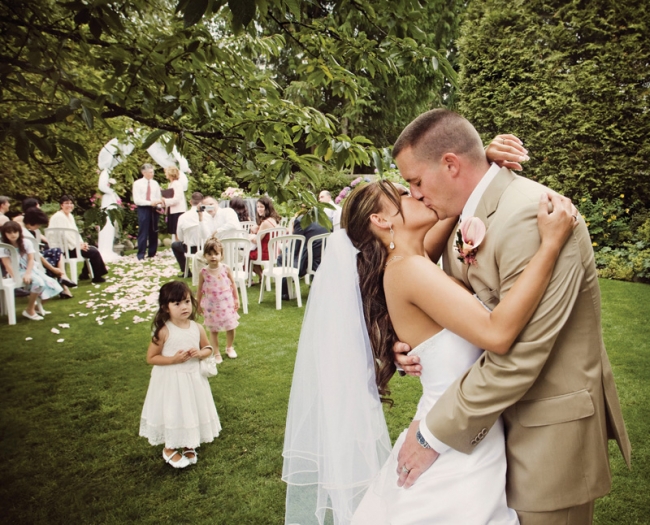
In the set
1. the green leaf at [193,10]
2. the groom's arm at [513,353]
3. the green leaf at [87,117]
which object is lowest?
the groom's arm at [513,353]

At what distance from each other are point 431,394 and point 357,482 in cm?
54

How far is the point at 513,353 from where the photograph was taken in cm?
147

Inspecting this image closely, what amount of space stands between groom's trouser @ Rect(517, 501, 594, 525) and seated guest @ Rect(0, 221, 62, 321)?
8.07 metres

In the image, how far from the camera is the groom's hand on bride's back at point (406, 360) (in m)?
1.83

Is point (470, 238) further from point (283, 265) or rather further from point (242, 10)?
point (283, 265)

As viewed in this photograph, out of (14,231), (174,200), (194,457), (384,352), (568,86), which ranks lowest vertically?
(194,457)

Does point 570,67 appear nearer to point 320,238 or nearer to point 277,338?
point 320,238

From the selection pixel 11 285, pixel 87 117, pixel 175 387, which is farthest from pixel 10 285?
pixel 87 117

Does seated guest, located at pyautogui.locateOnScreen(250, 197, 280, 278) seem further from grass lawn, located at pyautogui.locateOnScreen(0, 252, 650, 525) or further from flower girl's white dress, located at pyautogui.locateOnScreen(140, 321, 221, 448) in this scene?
flower girl's white dress, located at pyautogui.locateOnScreen(140, 321, 221, 448)

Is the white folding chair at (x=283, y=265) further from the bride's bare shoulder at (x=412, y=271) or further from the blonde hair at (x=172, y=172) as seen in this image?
the bride's bare shoulder at (x=412, y=271)

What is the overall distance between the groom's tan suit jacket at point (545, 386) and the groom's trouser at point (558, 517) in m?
0.04

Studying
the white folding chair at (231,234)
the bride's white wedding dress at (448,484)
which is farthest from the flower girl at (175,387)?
the white folding chair at (231,234)

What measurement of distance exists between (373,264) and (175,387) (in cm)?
239

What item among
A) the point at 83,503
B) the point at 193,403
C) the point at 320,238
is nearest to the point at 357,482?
Result: the point at 193,403
